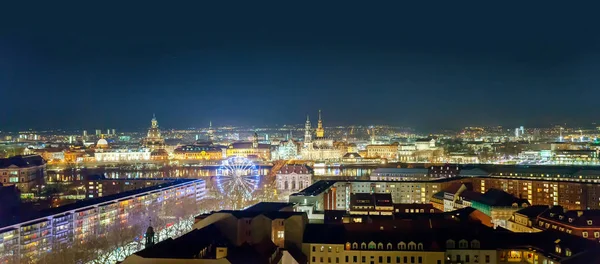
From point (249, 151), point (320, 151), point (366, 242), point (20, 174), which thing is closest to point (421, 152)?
point (320, 151)

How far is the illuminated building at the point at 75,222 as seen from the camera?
720 inches

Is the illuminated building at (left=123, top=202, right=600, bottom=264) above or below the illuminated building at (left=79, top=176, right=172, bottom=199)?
above

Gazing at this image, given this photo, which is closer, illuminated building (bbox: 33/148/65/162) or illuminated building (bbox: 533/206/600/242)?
illuminated building (bbox: 533/206/600/242)

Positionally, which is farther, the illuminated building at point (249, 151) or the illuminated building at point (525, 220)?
the illuminated building at point (249, 151)

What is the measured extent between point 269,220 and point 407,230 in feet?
12.9

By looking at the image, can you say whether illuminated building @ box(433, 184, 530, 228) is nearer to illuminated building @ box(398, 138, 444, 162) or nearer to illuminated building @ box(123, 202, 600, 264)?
illuminated building @ box(123, 202, 600, 264)

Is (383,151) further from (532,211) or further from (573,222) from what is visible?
(573,222)

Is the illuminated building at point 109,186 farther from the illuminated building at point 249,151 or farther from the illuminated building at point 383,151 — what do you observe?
the illuminated building at point 383,151

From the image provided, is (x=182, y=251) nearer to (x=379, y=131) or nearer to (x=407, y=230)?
(x=407, y=230)

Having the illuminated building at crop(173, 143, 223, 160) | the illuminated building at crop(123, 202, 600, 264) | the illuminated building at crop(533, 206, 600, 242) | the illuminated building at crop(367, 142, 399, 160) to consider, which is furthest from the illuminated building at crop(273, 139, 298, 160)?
the illuminated building at crop(123, 202, 600, 264)

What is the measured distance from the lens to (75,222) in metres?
22.0

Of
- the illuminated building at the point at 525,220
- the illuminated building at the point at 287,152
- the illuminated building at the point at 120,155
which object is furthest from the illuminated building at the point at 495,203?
the illuminated building at the point at 120,155

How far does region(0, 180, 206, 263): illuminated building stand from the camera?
60.0 feet

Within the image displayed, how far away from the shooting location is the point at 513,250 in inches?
620
